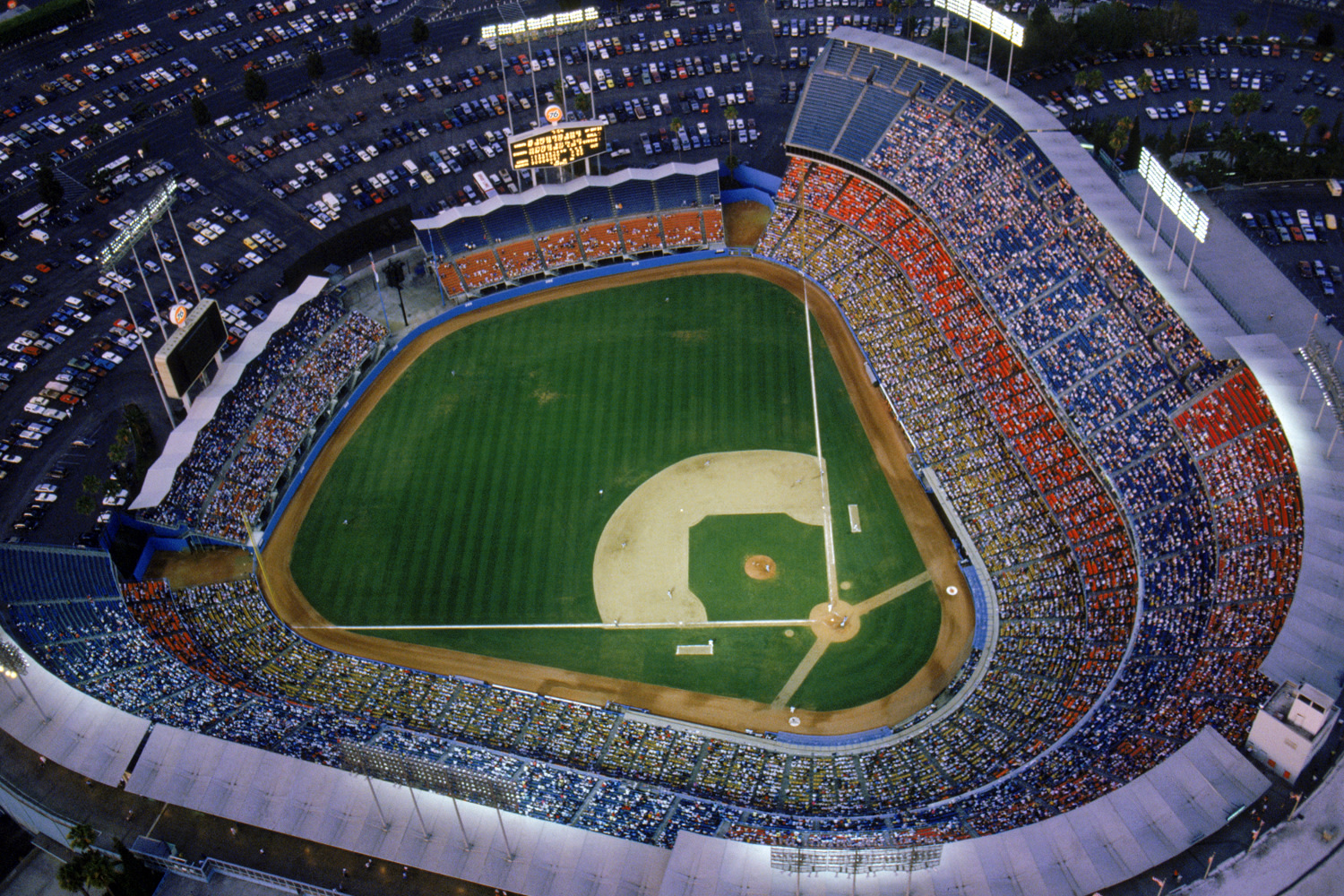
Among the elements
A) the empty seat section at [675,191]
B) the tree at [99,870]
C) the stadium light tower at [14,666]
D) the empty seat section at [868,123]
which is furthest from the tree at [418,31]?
the tree at [99,870]

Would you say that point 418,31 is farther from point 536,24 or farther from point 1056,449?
point 1056,449

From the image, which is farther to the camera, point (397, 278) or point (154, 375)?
point (397, 278)

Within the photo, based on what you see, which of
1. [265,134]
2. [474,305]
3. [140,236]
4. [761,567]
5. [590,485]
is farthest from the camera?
[265,134]

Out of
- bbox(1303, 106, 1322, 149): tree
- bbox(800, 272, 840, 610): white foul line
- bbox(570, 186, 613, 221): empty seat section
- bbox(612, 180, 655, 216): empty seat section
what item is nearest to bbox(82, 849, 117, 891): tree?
bbox(800, 272, 840, 610): white foul line

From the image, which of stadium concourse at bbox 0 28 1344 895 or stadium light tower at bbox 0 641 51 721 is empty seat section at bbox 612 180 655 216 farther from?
stadium light tower at bbox 0 641 51 721

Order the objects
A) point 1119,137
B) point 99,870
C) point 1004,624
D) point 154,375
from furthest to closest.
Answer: point 1119,137, point 154,375, point 1004,624, point 99,870

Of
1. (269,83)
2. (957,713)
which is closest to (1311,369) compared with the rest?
(957,713)

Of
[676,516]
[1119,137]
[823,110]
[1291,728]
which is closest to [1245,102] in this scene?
[1119,137]
